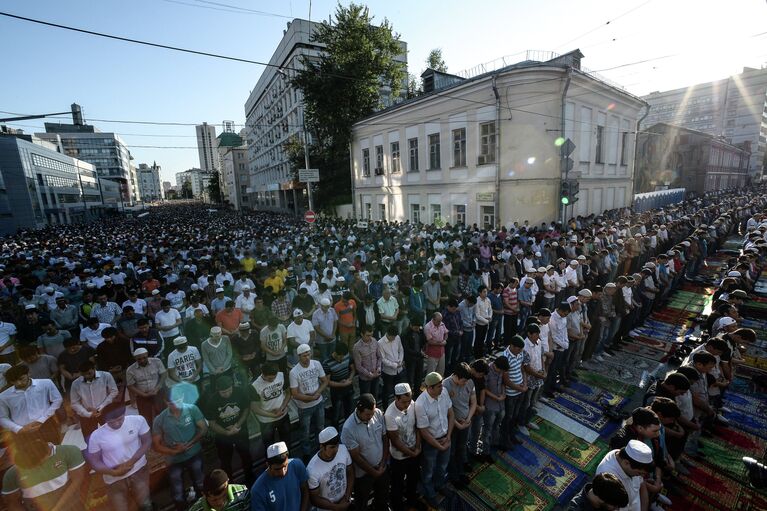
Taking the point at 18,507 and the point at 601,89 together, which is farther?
the point at 601,89

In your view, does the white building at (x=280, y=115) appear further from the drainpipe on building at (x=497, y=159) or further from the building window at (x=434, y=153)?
the drainpipe on building at (x=497, y=159)

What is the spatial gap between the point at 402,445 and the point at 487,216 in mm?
17443

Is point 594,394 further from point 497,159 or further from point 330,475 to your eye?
point 497,159

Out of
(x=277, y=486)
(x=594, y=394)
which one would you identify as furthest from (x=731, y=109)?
(x=277, y=486)

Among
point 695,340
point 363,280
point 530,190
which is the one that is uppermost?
point 530,190

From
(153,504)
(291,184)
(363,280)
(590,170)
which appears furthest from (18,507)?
(291,184)

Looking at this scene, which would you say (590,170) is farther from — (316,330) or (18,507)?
(18,507)

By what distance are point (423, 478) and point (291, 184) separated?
1501 inches

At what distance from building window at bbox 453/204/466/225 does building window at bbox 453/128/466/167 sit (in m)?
2.40

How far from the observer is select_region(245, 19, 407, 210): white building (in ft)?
135

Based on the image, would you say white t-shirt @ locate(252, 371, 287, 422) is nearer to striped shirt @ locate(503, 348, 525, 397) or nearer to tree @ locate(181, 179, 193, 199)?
striped shirt @ locate(503, 348, 525, 397)

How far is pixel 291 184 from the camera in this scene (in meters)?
39.5

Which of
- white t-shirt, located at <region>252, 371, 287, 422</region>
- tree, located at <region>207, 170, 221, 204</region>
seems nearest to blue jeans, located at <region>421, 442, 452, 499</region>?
white t-shirt, located at <region>252, 371, 287, 422</region>

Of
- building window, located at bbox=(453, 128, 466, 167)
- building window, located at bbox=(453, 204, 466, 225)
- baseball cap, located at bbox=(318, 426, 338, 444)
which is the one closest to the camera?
baseball cap, located at bbox=(318, 426, 338, 444)
